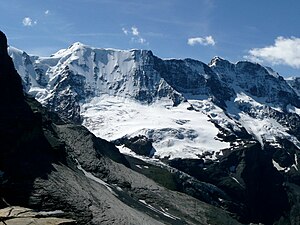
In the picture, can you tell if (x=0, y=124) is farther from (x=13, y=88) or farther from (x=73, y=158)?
(x=73, y=158)

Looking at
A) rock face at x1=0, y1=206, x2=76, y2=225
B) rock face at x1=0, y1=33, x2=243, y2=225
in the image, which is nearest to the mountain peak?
rock face at x1=0, y1=33, x2=243, y2=225

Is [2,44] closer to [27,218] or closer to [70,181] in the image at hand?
[70,181]

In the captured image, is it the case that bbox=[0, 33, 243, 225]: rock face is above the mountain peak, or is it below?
below

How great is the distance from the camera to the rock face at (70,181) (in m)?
106

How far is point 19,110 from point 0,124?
9.38m

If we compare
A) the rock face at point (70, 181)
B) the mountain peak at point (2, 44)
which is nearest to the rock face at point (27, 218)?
the rock face at point (70, 181)

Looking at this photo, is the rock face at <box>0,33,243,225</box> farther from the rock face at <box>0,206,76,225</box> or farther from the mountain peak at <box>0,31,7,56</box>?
the rock face at <box>0,206,76,225</box>

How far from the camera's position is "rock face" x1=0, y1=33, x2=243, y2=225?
106 m

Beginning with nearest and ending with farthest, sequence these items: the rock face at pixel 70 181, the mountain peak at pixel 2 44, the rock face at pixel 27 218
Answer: the rock face at pixel 27 218 → the rock face at pixel 70 181 → the mountain peak at pixel 2 44

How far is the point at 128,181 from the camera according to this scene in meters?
158

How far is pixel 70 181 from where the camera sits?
116 meters

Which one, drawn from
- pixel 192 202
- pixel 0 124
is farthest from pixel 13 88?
pixel 192 202

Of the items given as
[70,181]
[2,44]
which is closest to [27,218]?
[70,181]

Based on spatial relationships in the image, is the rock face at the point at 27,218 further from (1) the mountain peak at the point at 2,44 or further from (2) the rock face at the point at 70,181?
(1) the mountain peak at the point at 2,44
